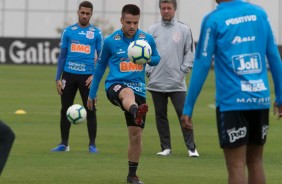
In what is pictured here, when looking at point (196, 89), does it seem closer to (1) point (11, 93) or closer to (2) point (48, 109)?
(2) point (48, 109)

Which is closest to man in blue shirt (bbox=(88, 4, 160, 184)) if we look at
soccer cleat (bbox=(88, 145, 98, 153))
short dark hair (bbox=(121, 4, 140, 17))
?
short dark hair (bbox=(121, 4, 140, 17))

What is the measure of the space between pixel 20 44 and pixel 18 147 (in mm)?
34943

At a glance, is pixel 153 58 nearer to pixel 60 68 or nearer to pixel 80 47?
pixel 60 68

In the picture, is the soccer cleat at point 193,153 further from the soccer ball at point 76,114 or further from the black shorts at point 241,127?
the black shorts at point 241,127

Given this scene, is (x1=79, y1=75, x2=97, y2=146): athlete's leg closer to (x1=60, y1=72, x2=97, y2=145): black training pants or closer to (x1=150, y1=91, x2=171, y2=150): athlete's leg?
(x1=60, y1=72, x2=97, y2=145): black training pants

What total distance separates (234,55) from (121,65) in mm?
3812

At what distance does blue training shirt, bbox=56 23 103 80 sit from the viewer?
1579cm

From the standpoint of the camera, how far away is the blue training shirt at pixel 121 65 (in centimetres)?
1220

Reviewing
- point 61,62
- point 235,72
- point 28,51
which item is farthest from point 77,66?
point 28,51

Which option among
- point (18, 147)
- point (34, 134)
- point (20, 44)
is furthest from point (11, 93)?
point (20, 44)

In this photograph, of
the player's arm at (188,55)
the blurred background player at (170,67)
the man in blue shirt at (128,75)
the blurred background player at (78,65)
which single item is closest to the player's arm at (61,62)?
the blurred background player at (78,65)

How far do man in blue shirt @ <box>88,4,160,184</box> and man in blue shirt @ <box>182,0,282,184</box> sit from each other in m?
3.24

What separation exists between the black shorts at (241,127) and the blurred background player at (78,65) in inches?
277

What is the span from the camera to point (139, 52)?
11.8m
